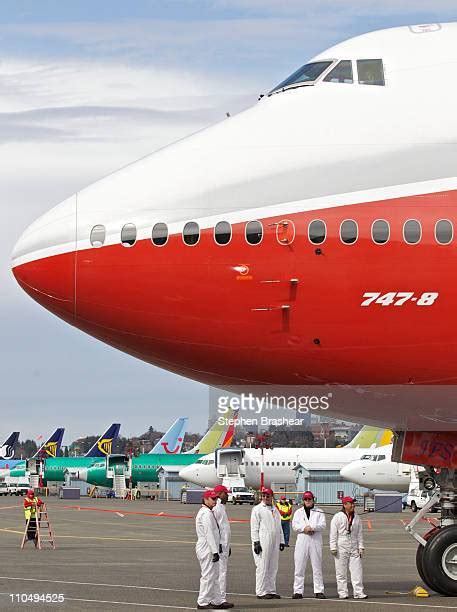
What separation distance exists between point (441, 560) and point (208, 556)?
382 cm

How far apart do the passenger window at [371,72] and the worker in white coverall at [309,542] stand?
886 centimetres

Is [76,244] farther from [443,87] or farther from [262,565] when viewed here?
[262,565]

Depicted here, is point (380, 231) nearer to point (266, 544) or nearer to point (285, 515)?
point (266, 544)

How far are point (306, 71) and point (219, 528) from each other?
7.63m

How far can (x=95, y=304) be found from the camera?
15992 mm

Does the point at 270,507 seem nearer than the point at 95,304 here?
No

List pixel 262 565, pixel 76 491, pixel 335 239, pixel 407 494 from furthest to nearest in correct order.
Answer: pixel 76 491, pixel 407 494, pixel 262 565, pixel 335 239

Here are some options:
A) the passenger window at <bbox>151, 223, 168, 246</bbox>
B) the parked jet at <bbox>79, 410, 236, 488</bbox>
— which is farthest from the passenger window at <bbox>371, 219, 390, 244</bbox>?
the parked jet at <bbox>79, 410, 236, 488</bbox>

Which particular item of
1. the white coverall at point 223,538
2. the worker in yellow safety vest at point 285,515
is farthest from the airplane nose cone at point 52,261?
the worker in yellow safety vest at point 285,515

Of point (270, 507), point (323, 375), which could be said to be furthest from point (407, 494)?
point (323, 375)

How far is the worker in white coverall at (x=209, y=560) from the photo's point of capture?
1864 cm

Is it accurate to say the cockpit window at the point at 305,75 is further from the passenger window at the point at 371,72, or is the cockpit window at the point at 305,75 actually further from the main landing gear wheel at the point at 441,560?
the main landing gear wheel at the point at 441,560

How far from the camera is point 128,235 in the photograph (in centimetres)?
1576

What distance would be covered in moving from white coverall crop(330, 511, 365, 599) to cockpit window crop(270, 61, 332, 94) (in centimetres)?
865
